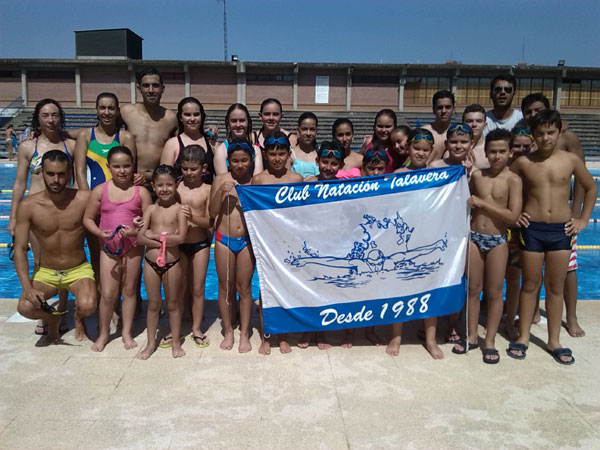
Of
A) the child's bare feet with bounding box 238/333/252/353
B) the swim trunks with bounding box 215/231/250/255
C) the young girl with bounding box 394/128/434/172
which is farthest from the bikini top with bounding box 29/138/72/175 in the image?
the young girl with bounding box 394/128/434/172

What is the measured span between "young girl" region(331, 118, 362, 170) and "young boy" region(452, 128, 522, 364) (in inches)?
50.4

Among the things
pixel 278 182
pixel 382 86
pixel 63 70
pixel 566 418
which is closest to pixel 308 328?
pixel 278 182

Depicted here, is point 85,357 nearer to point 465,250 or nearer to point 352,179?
point 352,179

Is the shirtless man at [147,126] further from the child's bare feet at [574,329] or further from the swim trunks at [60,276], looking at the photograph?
the child's bare feet at [574,329]

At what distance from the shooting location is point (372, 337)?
Answer: 14.7 ft

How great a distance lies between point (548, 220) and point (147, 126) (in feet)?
12.9

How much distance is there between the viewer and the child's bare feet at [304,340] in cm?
432

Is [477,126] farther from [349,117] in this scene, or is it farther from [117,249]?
[349,117]

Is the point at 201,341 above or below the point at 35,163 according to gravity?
below

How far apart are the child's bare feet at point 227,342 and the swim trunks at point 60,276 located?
1.35m

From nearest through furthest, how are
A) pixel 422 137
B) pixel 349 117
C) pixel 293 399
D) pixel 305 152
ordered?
pixel 293 399 < pixel 422 137 < pixel 305 152 < pixel 349 117

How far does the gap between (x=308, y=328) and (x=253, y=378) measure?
0.73 metres

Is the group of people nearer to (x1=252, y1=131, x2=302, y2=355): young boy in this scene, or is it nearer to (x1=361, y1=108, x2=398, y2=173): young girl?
(x1=252, y1=131, x2=302, y2=355): young boy

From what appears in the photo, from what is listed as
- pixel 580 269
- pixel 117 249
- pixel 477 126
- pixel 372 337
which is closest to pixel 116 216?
pixel 117 249
